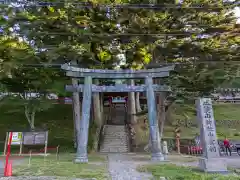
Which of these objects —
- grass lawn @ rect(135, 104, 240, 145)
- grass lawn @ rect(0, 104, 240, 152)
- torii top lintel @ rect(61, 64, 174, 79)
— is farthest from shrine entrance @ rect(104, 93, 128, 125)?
torii top lintel @ rect(61, 64, 174, 79)

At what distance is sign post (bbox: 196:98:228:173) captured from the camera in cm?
903

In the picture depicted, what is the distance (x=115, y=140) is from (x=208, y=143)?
458 inches

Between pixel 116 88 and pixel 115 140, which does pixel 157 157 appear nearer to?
pixel 116 88

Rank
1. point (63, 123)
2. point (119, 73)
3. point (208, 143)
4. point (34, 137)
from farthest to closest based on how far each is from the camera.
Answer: point (63, 123) → point (34, 137) → point (119, 73) → point (208, 143)

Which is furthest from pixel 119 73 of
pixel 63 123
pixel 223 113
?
pixel 223 113

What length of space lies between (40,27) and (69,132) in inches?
411

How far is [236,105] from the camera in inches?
1352

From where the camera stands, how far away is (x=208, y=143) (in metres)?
9.41

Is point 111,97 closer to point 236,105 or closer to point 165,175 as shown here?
point 236,105

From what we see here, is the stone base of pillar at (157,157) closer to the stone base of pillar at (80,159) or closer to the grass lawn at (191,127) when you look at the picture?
the stone base of pillar at (80,159)

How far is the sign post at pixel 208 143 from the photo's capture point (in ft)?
29.6

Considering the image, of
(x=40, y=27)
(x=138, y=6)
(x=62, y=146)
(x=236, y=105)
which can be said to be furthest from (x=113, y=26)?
(x=236, y=105)

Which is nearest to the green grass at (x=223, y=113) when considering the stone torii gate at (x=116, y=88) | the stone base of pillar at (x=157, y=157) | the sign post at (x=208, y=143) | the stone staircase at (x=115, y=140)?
the stone staircase at (x=115, y=140)

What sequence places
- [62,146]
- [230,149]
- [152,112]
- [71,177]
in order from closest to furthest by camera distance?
[71,177], [152,112], [230,149], [62,146]
